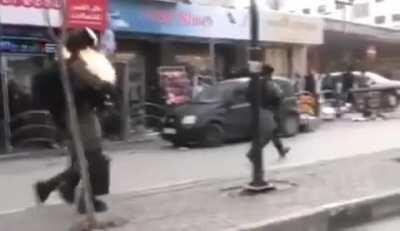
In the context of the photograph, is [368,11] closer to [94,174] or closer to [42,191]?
[42,191]

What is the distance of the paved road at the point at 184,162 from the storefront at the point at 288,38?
7839mm

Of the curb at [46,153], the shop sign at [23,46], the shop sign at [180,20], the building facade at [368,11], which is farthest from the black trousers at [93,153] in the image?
the building facade at [368,11]

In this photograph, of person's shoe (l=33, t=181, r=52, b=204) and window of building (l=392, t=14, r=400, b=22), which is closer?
person's shoe (l=33, t=181, r=52, b=204)

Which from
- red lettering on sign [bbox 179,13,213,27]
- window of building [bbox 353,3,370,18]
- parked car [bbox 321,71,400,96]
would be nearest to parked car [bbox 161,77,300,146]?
red lettering on sign [bbox 179,13,213,27]

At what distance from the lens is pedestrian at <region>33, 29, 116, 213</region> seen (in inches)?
318

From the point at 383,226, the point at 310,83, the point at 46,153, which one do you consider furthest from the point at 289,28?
the point at 383,226

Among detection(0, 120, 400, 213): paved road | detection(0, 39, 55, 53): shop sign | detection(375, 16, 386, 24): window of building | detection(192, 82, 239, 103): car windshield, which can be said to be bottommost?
detection(0, 120, 400, 213): paved road

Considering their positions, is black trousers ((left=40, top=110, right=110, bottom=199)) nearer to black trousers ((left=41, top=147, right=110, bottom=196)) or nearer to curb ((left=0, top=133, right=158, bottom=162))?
black trousers ((left=41, top=147, right=110, bottom=196))

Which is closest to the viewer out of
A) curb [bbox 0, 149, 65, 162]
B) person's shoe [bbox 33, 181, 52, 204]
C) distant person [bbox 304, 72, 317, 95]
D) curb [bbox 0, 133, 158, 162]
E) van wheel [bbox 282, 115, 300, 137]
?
person's shoe [bbox 33, 181, 52, 204]

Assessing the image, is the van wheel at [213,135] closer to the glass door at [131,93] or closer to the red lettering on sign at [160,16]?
the glass door at [131,93]

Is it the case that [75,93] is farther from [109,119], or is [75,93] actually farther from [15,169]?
[109,119]

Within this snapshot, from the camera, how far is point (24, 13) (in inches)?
797

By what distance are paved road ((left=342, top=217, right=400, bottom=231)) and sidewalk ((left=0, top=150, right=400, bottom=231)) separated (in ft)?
0.48

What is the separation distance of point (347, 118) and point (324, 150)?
1151 centimetres
